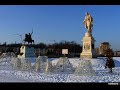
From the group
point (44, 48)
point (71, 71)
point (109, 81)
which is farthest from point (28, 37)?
point (109, 81)

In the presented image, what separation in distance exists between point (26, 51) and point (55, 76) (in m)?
0.48

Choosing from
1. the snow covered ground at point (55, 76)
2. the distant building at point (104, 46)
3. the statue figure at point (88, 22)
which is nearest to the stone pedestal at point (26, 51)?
the snow covered ground at point (55, 76)

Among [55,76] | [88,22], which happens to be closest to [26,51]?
[55,76]

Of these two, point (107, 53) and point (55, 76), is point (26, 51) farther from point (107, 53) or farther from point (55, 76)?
point (107, 53)

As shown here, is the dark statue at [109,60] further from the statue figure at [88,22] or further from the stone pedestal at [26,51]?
the stone pedestal at [26,51]

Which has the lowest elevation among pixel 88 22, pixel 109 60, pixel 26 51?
pixel 109 60

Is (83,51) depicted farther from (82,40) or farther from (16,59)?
(16,59)

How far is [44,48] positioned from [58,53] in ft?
0.65

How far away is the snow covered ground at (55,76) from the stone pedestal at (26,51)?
20cm

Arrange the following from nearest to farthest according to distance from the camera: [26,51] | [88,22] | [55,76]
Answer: [88,22], [55,76], [26,51]

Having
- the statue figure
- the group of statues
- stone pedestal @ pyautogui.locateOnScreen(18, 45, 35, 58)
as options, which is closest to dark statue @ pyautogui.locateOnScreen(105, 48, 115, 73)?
the group of statues

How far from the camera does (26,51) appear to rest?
609 centimetres

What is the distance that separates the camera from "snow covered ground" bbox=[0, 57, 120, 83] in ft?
19.1

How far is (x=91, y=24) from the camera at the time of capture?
233 inches
